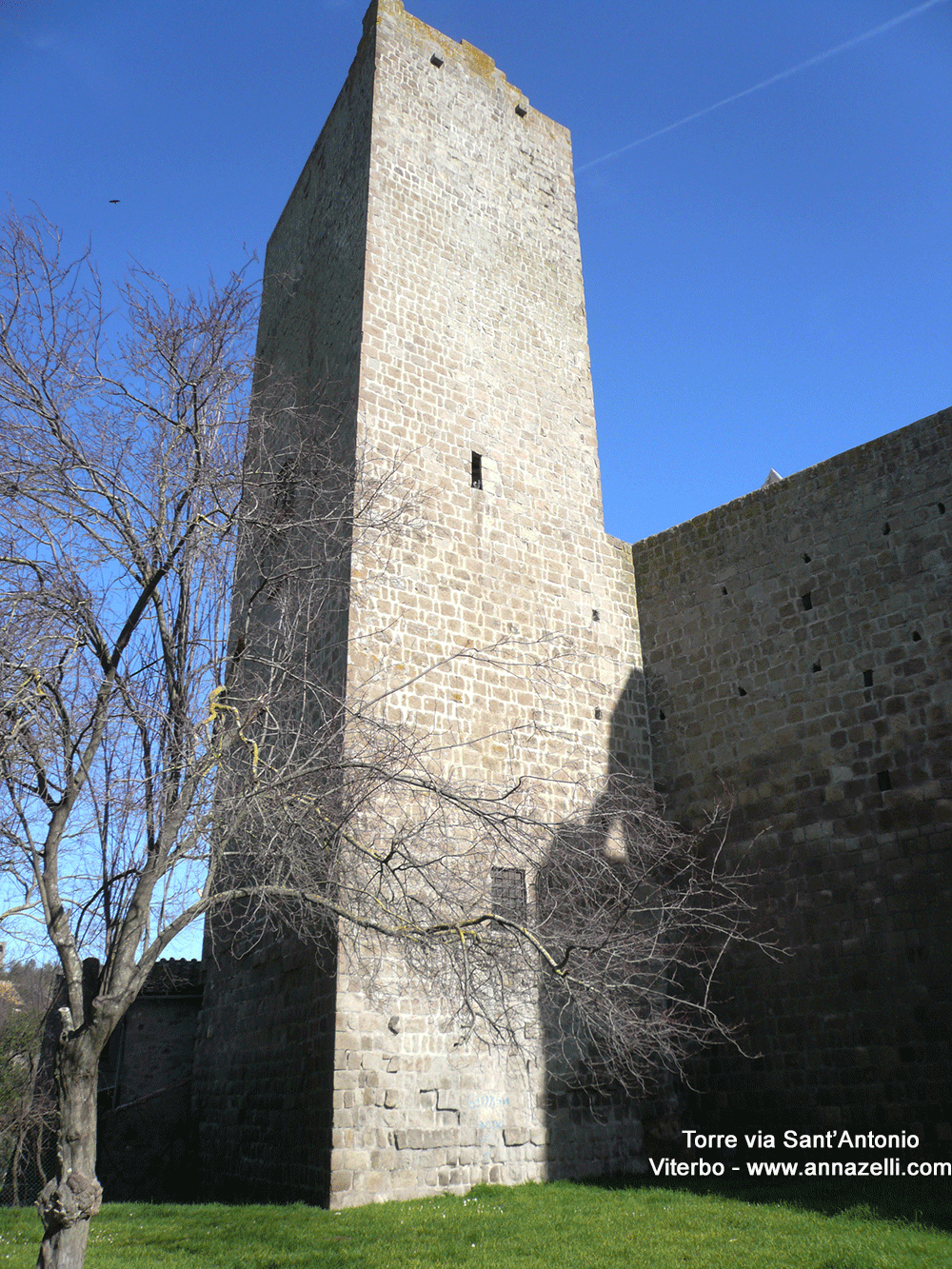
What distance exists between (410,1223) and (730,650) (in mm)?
7058

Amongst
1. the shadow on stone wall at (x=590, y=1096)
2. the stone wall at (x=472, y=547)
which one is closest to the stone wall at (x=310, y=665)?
the stone wall at (x=472, y=547)

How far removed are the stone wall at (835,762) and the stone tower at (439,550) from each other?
1221mm

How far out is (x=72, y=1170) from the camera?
16.3 ft

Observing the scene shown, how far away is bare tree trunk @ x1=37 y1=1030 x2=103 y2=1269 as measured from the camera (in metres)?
4.91

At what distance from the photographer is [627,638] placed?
12.4 metres

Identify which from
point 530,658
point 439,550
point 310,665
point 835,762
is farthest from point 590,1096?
point 439,550

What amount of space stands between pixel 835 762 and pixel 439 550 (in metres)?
4.88

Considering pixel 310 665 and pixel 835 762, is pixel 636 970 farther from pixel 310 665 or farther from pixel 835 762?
pixel 310 665

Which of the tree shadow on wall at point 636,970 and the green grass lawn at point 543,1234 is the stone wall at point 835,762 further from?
the green grass lawn at point 543,1234

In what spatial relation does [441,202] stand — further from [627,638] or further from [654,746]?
[654,746]

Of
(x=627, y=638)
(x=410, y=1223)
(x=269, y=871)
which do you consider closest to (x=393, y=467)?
(x=627, y=638)

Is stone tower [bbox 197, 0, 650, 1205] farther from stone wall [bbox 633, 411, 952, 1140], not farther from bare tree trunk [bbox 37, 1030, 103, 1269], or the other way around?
bare tree trunk [bbox 37, 1030, 103, 1269]

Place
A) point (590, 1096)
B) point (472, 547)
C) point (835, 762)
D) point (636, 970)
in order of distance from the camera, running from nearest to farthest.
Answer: point (636, 970), point (590, 1096), point (835, 762), point (472, 547)

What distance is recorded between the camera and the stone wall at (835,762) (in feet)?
29.2
